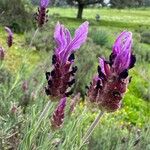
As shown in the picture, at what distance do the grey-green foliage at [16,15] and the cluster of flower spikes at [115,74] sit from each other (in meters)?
10.0

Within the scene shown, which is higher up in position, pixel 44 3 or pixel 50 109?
pixel 44 3

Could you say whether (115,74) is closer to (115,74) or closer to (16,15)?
(115,74)

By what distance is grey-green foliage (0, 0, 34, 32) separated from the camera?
1205 centimetres

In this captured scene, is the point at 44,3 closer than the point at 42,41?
Yes

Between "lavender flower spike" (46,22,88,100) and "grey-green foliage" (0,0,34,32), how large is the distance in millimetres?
9994

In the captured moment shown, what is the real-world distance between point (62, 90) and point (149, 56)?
505 inches

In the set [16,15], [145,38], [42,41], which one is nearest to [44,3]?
[42,41]

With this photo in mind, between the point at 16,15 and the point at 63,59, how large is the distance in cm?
1075

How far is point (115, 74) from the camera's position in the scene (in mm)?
1854

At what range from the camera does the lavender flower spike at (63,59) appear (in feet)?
5.84

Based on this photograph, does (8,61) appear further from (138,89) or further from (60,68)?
(60,68)

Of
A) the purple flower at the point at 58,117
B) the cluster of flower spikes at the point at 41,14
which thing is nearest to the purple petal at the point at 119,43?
the purple flower at the point at 58,117

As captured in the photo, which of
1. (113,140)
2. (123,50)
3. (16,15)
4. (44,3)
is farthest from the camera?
(16,15)

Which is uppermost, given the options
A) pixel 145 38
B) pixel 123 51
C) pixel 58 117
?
pixel 123 51
